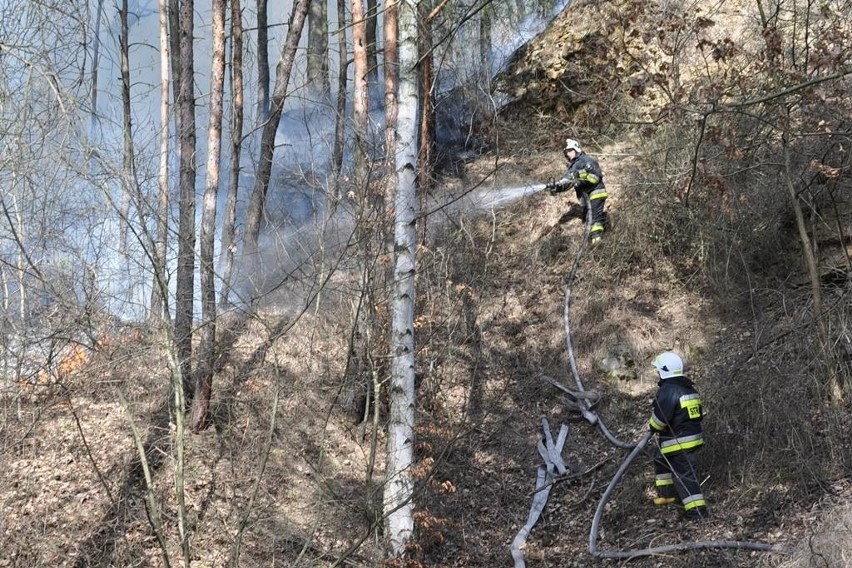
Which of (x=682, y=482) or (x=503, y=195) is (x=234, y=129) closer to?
(x=503, y=195)

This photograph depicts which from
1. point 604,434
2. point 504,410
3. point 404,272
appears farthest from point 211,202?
point 604,434

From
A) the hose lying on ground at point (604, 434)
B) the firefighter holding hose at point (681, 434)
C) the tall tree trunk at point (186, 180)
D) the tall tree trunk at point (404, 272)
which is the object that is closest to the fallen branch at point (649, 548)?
the hose lying on ground at point (604, 434)

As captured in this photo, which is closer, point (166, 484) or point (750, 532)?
point (750, 532)

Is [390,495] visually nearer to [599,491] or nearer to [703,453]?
[599,491]

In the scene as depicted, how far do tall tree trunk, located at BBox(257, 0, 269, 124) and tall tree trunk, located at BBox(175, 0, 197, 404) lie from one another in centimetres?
404

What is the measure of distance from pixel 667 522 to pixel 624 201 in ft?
21.7

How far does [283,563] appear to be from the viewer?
8141 mm

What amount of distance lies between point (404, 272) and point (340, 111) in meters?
4.43

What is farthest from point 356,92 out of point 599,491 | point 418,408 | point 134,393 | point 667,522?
point 667,522

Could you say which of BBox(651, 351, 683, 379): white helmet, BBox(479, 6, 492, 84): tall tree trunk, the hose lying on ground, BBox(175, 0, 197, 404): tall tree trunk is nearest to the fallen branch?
the hose lying on ground

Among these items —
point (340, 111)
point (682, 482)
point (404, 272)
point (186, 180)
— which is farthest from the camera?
point (340, 111)

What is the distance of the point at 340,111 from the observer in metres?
11.9

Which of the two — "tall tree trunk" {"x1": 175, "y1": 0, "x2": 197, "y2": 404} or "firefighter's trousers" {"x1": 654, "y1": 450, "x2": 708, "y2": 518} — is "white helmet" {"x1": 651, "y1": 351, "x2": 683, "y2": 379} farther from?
"tall tree trunk" {"x1": 175, "y1": 0, "x2": 197, "y2": 404}

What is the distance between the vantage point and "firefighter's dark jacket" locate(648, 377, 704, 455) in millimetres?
7930
